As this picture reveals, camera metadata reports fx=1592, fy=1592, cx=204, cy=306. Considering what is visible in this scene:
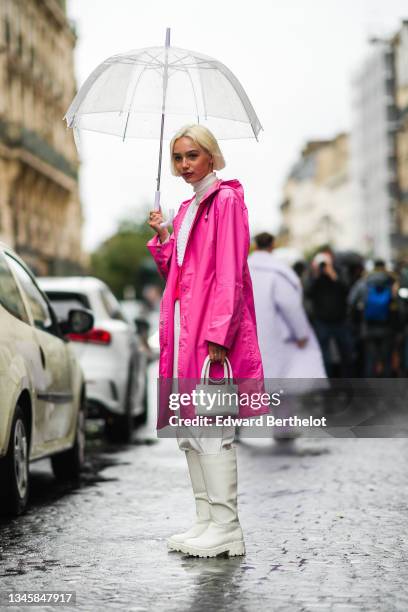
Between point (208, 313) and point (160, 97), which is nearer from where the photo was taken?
point (208, 313)

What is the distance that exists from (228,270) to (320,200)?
146m

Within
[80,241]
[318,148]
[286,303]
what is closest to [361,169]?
[318,148]

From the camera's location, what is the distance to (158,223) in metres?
7.05

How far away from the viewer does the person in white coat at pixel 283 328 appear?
13.3 meters

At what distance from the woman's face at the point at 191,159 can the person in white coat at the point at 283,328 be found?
633 cm

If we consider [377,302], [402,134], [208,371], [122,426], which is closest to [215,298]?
[208,371]

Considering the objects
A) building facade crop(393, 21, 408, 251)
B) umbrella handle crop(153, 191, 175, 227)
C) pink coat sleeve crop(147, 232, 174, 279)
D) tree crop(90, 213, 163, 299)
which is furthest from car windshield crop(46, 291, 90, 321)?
tree crop(90, 213, 163, 299)

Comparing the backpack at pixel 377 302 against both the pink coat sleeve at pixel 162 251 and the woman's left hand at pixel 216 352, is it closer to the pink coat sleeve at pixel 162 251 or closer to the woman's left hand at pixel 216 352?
the pink coat sleeve at pixel 162 251

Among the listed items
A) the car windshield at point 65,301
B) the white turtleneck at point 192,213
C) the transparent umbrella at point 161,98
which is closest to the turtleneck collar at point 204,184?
the white turtleneck at point 192,213

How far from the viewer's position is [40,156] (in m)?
58.3

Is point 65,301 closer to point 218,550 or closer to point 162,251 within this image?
point 162,251

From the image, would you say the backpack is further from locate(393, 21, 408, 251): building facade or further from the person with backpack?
locate(393, 21, 408, 251): building facade

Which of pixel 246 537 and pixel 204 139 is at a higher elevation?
pixel 204 139

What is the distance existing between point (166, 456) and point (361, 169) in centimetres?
11421
